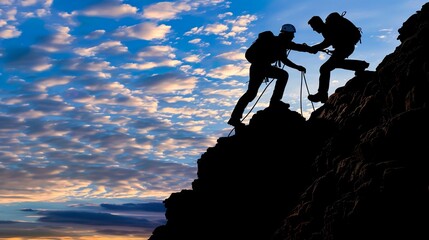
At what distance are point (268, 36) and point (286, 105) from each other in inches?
116

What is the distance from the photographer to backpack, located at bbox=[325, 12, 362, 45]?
58.7ft

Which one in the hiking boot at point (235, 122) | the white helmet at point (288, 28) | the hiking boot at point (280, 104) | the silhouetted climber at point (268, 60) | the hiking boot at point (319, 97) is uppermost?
the white helmet at point (288, 28)

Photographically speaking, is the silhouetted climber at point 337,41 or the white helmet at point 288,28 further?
the white helmet at point 288,28

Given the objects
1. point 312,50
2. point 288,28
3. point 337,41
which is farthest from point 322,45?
point 288,28

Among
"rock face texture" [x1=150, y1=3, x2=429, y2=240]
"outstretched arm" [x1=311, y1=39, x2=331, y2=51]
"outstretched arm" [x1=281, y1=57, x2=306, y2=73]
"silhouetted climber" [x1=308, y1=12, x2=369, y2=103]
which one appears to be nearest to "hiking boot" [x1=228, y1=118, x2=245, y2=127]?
"rock face texture" [x1=150, y1=3, x2=429, y2=240]

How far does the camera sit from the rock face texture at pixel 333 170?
9086mm

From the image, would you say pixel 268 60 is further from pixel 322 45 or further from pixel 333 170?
pixel 333 170

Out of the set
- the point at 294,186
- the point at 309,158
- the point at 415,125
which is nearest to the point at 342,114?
the point at 309,158

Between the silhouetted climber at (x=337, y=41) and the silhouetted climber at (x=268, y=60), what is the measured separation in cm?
98

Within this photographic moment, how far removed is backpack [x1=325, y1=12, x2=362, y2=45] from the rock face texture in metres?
2.06

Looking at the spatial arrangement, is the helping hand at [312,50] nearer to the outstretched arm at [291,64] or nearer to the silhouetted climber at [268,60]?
the silhouetted climber at [268,60]

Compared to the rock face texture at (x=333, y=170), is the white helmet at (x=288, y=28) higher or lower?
higher

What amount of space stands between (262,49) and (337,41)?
310cm

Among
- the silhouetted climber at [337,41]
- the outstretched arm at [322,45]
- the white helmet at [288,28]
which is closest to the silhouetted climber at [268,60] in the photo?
the white helmet at [288,28]
